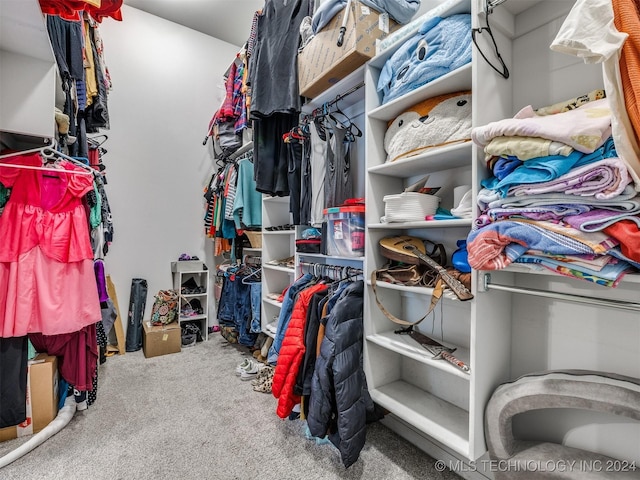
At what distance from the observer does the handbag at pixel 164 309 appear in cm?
317

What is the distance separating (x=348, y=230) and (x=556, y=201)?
0.98 meters

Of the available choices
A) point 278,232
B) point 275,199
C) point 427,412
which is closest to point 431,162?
point 427,412

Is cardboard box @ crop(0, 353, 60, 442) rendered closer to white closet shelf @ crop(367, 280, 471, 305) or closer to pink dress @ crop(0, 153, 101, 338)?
pink dress @ crop(0, 153, 101, 338)

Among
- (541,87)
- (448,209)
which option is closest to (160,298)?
(448,209)

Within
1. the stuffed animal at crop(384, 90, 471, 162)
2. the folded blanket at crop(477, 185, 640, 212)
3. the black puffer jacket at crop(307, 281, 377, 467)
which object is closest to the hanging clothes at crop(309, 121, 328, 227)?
the stuffed animal at crop(384, 90, 471, 162)

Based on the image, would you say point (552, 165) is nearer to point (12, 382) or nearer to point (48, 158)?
point (48, 158)

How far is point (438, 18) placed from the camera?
131cm

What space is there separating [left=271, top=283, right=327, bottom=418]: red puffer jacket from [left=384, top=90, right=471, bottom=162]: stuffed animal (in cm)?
94

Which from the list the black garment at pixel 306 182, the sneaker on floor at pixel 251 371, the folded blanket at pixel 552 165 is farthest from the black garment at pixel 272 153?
the folded blanket at pixel 552 165

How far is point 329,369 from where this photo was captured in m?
1.48

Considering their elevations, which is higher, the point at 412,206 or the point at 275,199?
the point at 275,199

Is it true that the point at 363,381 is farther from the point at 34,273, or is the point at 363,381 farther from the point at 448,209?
the point at 34,273

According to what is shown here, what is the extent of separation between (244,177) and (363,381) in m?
2.09

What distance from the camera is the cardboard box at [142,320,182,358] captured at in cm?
295
